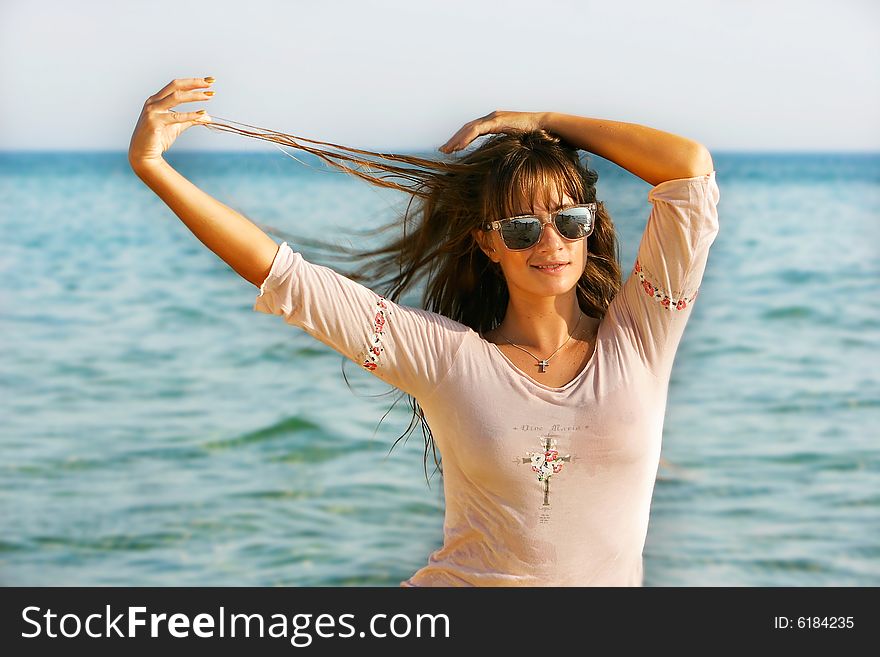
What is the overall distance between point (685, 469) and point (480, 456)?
6791 millimetres

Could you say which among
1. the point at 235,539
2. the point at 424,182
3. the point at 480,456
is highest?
the point at 424,182

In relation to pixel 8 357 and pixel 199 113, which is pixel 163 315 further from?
pixel 199 113

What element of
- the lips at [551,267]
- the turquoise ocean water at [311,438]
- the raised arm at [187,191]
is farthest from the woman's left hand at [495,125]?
the turquoise ocean water at [311,438]

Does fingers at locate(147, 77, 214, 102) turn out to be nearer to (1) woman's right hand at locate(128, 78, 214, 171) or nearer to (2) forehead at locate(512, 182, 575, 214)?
(1) woman's right hand at locate(128, 78, 214, 171)

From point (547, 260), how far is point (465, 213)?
295mm

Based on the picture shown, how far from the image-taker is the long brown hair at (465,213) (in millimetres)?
2838

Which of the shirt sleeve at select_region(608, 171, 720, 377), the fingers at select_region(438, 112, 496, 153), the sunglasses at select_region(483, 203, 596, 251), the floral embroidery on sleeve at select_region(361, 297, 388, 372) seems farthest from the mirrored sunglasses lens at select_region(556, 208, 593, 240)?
the floral embroidery on sleeve at select_region(361, 297, 388, 372)

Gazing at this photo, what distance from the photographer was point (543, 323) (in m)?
2.88

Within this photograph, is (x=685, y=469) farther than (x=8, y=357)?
No

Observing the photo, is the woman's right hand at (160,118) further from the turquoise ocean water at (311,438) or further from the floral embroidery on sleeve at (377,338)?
the turquoise ocean water at (311,438)

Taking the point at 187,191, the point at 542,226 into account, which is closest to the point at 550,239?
the point at 542,226

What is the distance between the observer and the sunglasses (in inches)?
110

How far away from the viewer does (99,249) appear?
754 inches

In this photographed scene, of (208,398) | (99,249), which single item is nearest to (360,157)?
(208,398)
